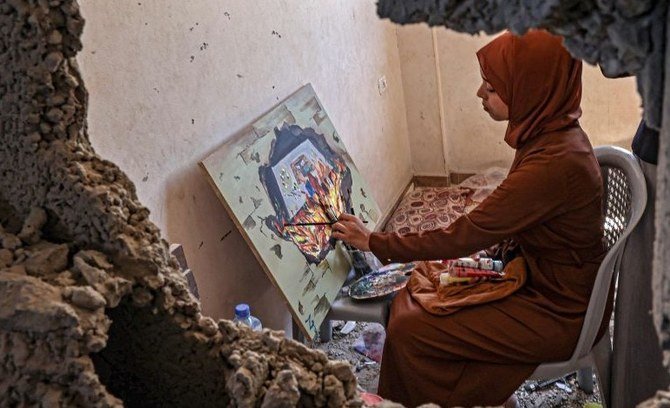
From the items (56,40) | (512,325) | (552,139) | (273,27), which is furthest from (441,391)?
(56,40)

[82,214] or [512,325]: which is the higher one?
[82,214]

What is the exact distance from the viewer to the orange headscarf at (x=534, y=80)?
241 cm

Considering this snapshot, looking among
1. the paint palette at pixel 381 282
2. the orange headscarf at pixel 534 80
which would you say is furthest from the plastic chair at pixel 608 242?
the paint palette at pixel 381 282

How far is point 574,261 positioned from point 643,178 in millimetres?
364

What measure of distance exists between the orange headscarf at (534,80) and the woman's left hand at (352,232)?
2.10 ft

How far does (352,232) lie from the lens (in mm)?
2777

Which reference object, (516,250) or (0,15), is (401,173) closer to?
(516,250)

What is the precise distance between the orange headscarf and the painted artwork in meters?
0.78

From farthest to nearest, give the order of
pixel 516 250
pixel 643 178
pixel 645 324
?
pixel 516 250, pixel 645 324, pixel 643 178

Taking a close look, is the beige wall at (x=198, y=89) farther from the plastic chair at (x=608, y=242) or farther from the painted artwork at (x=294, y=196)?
the plastic chair at (x=608, y=242)

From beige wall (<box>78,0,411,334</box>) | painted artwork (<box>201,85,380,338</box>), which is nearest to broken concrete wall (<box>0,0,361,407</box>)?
beige wall (<box>78,0,411,334</box>)

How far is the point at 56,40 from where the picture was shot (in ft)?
3.53

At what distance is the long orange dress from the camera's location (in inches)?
94.2

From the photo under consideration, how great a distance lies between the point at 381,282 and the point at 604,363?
2.80ft
